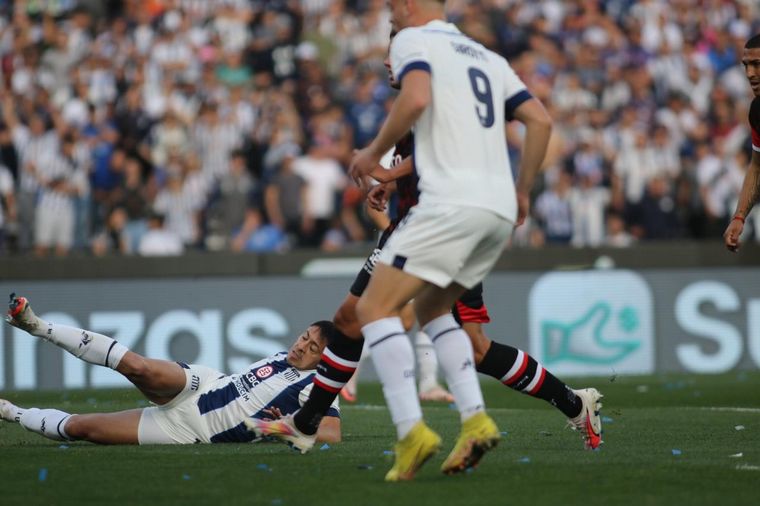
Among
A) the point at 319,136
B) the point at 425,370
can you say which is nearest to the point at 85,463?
the point at 425,370

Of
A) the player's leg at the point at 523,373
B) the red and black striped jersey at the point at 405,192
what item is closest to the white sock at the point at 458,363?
the red and black striped jersey at the point at 405,192

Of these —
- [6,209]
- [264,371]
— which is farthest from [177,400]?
[6,209]

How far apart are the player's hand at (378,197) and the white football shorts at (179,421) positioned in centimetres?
158

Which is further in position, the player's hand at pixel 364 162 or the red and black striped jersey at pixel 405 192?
the red and black striped jersey at pixel 405 192

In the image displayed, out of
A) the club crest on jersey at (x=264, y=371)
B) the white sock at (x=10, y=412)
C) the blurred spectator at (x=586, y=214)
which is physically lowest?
the white sock at (x=10, y=412)

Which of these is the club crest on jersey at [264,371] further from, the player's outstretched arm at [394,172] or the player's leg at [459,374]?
the player's leg at [459,374]

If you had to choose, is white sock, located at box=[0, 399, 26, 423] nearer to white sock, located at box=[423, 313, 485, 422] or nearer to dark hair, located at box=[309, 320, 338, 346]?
dark hair, located at box=[309, 320, 338, 346]

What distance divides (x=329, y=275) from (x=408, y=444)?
32.1 feet

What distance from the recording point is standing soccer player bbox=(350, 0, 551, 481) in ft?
19.3

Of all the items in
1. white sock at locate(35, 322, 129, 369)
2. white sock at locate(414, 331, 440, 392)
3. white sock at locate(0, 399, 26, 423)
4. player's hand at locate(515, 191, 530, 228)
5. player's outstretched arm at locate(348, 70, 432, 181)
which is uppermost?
player's outstretched arm at locate(348, 70, 432, 181)

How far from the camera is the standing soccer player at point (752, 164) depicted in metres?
8.69

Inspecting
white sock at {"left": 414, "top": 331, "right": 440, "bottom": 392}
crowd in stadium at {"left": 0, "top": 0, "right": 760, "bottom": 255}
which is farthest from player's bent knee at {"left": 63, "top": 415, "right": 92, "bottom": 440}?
crowd in stadium at {"left": 0, "top": 0, "right": 760, "bottom": 255}

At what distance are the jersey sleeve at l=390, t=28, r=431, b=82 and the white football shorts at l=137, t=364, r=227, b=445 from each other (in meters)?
2.82

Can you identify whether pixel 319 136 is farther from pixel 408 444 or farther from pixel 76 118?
pixel 408 444
